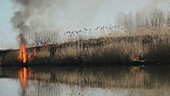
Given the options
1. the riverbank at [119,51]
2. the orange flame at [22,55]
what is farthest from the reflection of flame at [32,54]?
the riverbank at [119,51]

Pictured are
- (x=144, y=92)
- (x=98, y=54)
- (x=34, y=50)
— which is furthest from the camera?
(x=34, y=50)

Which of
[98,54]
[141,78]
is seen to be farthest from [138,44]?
[141,78]

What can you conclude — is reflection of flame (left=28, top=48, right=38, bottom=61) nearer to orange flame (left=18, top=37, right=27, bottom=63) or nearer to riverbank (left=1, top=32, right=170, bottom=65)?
orange flame (left=18, top=37, right=27, bottom=63)

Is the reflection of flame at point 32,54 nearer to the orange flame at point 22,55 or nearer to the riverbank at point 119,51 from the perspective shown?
the orange flame at point 22,55

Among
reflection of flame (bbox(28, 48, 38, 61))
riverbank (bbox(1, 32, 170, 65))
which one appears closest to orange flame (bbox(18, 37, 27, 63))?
reflection of flame (bbox(28, 48, 38, 61))

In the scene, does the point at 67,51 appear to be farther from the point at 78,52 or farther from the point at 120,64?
the point at 120,64

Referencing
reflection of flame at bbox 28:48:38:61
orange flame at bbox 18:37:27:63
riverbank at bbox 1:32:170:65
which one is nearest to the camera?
riverbank at bbox 1:32:170:65

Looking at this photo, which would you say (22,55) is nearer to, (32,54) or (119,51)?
(32,54)

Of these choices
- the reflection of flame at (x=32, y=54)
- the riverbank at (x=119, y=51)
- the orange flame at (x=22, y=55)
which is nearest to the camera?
the riverbank at (x=119, y=51)

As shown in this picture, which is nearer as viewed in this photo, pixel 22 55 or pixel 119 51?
pixel 119 51

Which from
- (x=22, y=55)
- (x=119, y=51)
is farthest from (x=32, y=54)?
(x=119, y=51)

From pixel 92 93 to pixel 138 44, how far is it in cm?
856

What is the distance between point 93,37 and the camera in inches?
733

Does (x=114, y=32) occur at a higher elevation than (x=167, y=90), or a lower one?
higher
